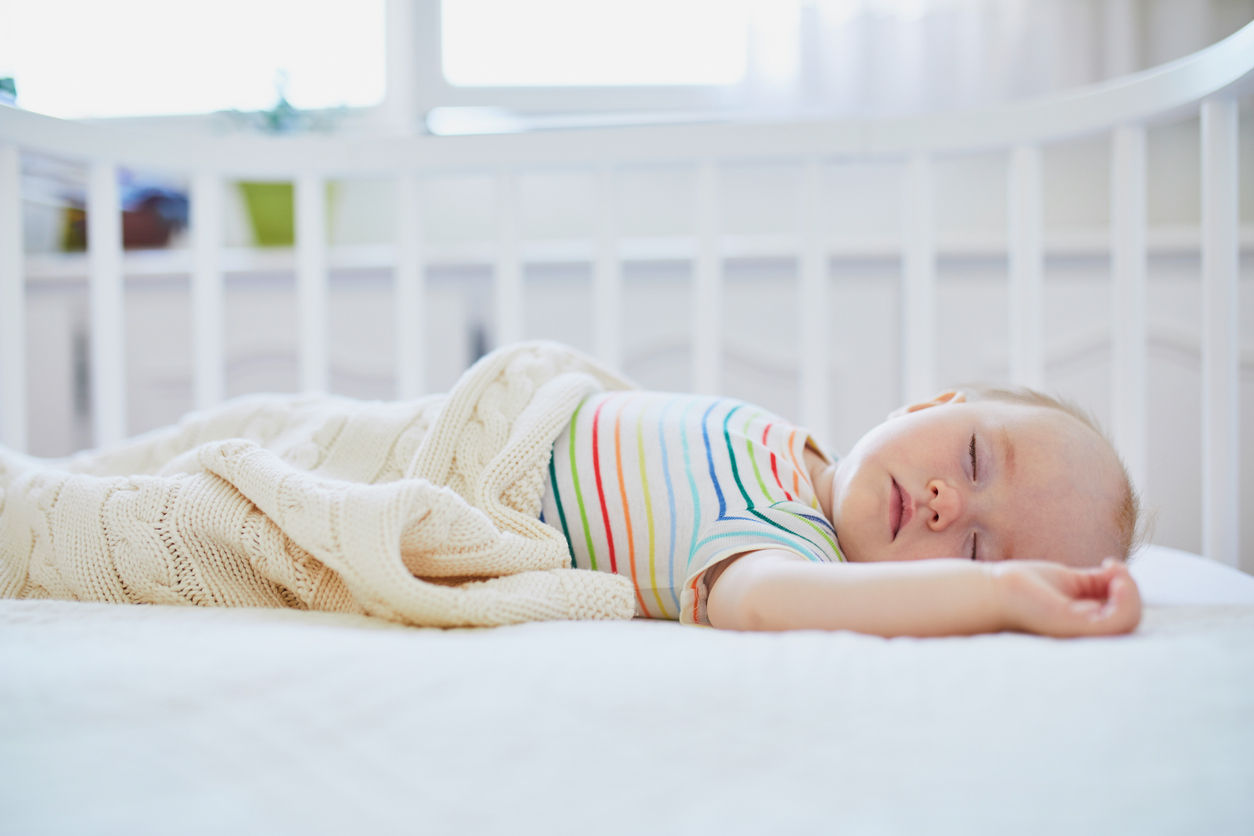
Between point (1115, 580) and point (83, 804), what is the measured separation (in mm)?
533

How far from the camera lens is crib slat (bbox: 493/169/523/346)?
110 cm

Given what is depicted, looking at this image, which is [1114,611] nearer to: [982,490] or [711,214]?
[982,490]

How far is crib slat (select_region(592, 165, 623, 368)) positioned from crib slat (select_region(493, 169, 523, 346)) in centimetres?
11

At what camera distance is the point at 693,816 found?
0.32 m

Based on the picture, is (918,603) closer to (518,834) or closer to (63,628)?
(518,834)

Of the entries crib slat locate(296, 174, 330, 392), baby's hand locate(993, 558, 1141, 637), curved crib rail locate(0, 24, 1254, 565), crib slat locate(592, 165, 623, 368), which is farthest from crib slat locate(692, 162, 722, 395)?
baby's hand locate(993, 558, 1141, 637)

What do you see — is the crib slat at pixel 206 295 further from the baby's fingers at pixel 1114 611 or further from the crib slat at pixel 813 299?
the baby's fingers at pixel 1114 611

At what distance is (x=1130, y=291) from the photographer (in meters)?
0.92

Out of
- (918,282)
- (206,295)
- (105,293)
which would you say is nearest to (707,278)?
(918,282)

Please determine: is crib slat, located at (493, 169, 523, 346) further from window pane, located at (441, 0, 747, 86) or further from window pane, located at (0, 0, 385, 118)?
window pane, located at (0, 0, 385, 118)

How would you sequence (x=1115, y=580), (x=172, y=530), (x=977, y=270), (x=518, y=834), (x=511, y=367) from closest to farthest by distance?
(x=518, y=834), (x=1115, y=580), (x=172, y=530), (x=511, y=367), (x=977, y=270)

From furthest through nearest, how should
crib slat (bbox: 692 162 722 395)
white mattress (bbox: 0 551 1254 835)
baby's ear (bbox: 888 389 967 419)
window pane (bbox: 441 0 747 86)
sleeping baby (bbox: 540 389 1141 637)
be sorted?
window pane (bbox: 441 0 747 86)
crib slat (bbox: 692 162 722 395)
baby's ear (bbox: 888 389 967 419)
sleeping baby (bbox: 540 389 1141 637)
white mattress (bbox: 0 551 1254 835)

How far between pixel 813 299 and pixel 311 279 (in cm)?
65

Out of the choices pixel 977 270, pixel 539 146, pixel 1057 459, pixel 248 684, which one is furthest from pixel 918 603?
pixel 977 270
